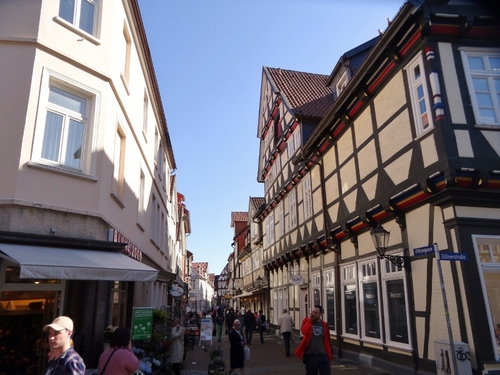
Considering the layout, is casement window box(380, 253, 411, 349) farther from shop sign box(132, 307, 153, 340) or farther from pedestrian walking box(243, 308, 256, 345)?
pedestrian walking box(243, 308, 256, 345)

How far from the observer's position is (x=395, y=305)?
978cm

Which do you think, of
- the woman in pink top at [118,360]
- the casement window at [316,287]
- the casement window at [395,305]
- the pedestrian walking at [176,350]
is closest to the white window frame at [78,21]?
the woman in pink top at [118,360]

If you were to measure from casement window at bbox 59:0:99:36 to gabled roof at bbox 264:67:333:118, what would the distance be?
1062cm

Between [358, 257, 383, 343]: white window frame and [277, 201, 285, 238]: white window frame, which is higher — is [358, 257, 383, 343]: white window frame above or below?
below

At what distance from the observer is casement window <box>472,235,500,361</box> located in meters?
7.32

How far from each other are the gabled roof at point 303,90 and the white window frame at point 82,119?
11103mm

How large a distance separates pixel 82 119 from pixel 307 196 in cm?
1081

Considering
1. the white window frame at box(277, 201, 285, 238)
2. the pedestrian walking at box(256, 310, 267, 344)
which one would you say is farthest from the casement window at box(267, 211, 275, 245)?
the pedestrian walking at box(256, 310, 267, 344)

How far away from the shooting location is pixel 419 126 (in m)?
8.76

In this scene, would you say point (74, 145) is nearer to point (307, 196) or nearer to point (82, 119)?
point (82, 119)

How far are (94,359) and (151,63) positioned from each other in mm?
10006

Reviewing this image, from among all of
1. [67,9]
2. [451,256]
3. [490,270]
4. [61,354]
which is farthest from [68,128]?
[490,270]

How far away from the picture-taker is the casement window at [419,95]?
27.6 ft

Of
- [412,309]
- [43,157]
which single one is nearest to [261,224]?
[412,309]
